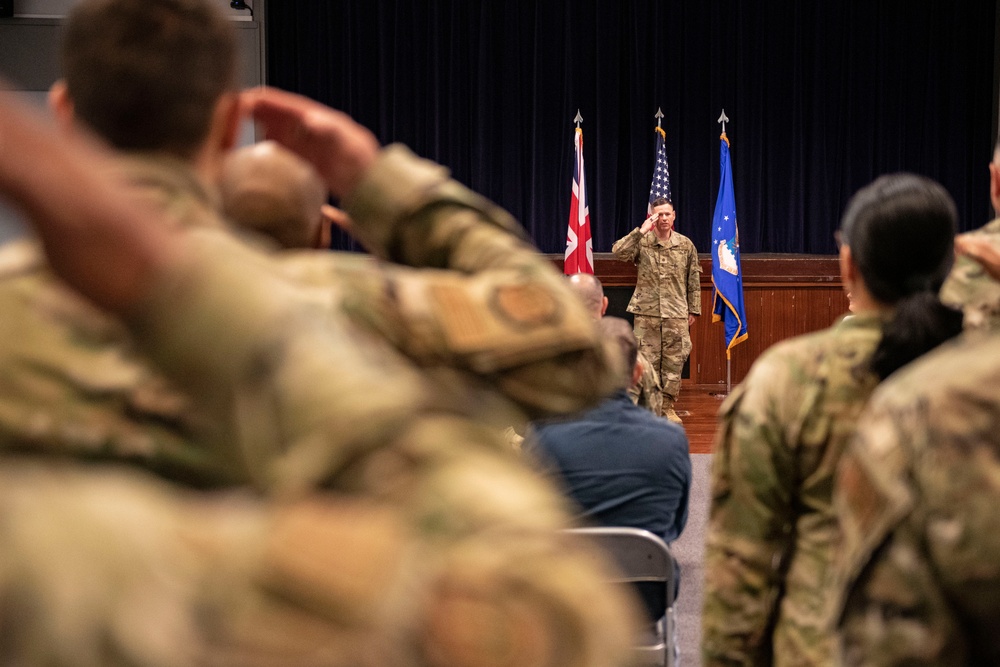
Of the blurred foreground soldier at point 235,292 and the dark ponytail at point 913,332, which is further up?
the blurred foreground soldier at point 235,292

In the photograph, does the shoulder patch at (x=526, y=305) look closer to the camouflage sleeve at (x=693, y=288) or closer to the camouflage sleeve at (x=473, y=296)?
the camouflage sleeve at (x=473, y=296)

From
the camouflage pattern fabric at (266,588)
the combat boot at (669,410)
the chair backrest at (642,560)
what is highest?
the camouflage pattern fabric at (266,588)

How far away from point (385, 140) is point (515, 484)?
38.6ft

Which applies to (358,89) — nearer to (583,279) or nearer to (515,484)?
(583,279)

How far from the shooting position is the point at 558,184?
1234 centimetres

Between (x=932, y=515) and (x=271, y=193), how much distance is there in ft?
2.20

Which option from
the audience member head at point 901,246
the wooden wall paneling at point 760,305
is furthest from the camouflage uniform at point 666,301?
the audience member head at point 901,246

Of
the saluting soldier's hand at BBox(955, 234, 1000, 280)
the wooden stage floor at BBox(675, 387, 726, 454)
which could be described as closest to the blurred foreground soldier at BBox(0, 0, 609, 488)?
the saluting soldier's hand at BBox(955, 234, 1000, 280)

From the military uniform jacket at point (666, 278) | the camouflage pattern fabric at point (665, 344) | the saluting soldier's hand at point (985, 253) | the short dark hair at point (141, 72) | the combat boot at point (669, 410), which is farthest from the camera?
the military uniform jacket at point (666, 278)

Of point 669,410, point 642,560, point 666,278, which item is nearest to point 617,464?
point 642,560

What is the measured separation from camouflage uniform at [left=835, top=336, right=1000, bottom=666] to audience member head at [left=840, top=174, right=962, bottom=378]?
876mm

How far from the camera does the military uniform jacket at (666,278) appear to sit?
819 cm

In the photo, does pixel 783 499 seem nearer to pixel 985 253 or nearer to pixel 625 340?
pixel 985 253

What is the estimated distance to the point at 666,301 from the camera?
8.17 m
